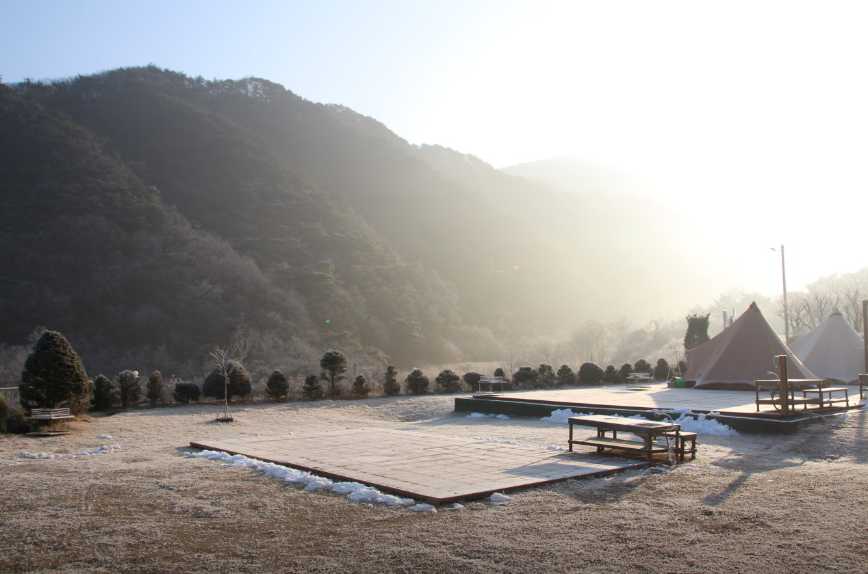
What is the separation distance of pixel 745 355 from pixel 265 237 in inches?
1369

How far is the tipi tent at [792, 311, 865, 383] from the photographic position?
64.0ft

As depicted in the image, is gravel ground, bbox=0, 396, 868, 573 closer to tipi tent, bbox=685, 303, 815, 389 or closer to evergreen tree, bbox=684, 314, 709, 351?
tipi tent, bbox=685, 303, 815, 389

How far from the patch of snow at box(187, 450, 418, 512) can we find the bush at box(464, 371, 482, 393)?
42.9ft

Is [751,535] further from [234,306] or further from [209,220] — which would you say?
[209,220]

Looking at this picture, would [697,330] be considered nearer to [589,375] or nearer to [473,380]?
[589,375]

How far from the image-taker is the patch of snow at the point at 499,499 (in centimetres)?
615

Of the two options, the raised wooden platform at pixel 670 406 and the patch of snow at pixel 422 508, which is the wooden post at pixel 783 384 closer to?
the raised wooden platform at pixel 670 406

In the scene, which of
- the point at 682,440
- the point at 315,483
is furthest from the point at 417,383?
the point at 315,483

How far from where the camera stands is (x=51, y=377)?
13352 mm

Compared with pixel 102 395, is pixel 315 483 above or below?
below

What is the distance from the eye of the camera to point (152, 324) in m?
35.9

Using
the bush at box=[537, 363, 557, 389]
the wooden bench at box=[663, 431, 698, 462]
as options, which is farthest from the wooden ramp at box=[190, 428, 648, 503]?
the bush at box=[537, 363, 557, 389]

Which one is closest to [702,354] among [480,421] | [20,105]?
[480,421]

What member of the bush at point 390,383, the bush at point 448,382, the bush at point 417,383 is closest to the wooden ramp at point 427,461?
the bush at point 390,383
